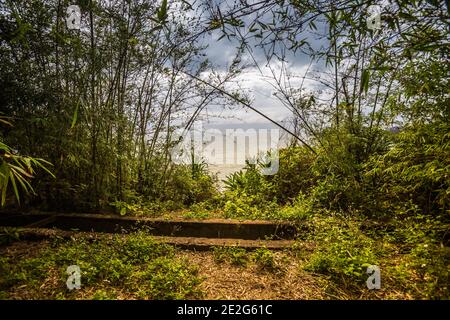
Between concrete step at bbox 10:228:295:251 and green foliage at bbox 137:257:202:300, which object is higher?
concrete step at bbox 10:228:295:251

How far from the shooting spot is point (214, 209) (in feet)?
12.8

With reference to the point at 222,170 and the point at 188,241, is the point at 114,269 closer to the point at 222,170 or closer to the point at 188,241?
the point at 188,241

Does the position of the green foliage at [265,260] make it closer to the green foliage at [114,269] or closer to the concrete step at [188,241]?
the concrete step at [188,241]

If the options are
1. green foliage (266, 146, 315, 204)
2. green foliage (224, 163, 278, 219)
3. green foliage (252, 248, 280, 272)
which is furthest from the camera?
green foliage (266, 146, 315, 204)

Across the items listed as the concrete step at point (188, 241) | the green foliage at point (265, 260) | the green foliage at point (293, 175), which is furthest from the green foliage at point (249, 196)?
the green foliage at point (265, 260)

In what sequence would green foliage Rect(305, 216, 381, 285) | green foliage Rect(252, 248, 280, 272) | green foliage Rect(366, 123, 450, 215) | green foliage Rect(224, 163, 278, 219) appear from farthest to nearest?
green foliage Rect(224, 163, 278, 219) → green foliage Rect(366, 123, 450, 215) → green foliage Rect(252, 248, 280, 272) → green foliage Rect(305, 216, 381, 285)

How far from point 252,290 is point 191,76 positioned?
2773 millimetres

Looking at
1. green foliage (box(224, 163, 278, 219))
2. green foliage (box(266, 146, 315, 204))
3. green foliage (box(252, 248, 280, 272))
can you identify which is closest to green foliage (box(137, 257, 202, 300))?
green foliage (box(252, 248, 280, 272))

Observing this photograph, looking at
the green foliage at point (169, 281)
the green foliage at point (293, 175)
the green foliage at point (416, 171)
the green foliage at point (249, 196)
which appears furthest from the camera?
the green foliage at point (293, 175)

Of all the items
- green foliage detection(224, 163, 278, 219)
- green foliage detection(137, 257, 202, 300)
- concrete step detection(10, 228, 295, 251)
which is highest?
green foliage detection(224, 163, 278, 219)

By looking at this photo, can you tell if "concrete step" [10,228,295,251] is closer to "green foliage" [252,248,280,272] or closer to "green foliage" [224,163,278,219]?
"green foliage" [252,248,280,272]

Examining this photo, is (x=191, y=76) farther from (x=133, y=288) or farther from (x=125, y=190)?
(x=133, y=288)

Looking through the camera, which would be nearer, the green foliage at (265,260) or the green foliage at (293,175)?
the green foliage at (265,260)

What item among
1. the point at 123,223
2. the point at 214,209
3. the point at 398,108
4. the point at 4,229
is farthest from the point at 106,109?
the point at 398,108
